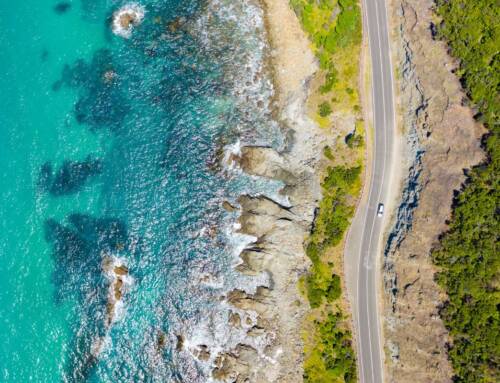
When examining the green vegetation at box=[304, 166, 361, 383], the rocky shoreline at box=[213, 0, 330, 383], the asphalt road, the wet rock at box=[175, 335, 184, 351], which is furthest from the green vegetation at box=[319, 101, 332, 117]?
the wet rock at box=[175, 335, 184, 351]

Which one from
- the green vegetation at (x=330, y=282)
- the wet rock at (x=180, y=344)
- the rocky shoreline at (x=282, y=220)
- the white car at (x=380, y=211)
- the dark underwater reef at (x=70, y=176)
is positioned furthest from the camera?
the dark underwater reef at (x=70, y=176)

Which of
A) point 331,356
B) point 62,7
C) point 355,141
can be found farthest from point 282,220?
point 62,7

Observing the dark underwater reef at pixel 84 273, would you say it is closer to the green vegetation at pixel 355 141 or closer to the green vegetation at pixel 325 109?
the green vegetation at pixel 325 109

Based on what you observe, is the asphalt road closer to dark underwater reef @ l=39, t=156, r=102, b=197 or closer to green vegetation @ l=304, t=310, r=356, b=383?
green vegetation @ l=304, t=310, r=356, b=383

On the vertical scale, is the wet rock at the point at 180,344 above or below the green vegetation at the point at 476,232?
below

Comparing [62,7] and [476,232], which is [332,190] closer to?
[476,232]

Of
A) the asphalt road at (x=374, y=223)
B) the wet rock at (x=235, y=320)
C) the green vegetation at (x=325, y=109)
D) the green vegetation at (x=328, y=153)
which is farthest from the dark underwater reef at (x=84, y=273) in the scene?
the green vegetation at (x=325, y=109)

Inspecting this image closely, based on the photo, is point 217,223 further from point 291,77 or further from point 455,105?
point 455,105

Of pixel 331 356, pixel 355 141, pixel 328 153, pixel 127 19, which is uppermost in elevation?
pixel 127 19
